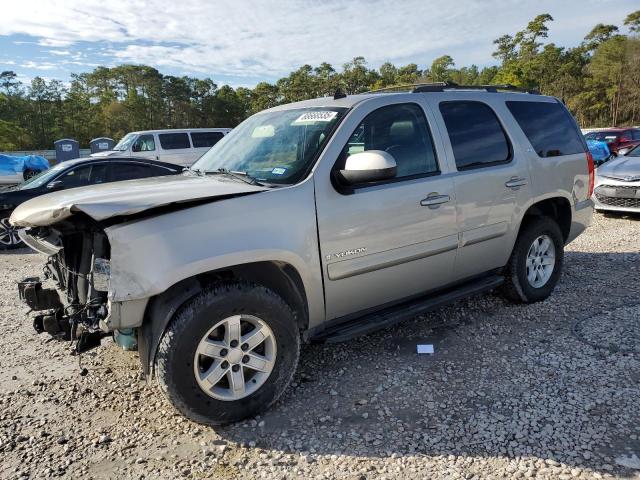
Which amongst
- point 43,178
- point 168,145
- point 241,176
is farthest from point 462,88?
point 168,145

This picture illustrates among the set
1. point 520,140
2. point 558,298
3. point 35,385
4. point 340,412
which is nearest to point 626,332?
point 558,298

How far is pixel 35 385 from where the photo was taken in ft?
11.4

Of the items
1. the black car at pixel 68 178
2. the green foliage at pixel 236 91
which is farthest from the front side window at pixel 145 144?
the green foliage at pixel 236 91

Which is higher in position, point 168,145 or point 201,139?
point 201,139

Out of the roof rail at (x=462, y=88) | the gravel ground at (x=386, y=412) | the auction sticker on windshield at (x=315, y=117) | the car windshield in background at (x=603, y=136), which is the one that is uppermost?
the roof rail at (x=462, y=88)

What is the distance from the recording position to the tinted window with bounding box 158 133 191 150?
Result: 17519 millimetres

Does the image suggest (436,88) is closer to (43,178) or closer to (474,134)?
(474,134)

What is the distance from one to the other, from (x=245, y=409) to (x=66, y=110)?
59827 mm

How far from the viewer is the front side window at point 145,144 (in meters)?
17.3

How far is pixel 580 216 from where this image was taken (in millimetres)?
5047

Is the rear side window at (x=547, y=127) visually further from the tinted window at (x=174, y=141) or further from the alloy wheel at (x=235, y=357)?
the tinted window at (x=174, y=141)

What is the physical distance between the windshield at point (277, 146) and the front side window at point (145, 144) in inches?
565

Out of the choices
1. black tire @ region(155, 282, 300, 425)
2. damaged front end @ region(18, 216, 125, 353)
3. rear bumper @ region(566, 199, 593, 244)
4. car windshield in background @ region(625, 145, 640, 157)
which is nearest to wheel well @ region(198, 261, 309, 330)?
black tire @ region(155, 282, 300, 425)

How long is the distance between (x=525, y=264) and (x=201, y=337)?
3.23m
